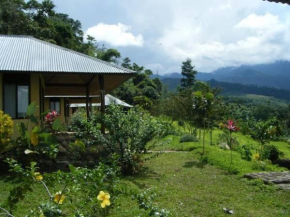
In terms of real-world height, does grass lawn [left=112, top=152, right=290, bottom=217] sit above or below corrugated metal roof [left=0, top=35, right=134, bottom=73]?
below

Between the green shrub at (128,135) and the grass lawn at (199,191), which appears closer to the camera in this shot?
the grass lawn at (199,191)

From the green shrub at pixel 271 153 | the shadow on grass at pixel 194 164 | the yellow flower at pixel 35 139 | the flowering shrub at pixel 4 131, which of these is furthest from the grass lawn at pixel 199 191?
the green shrub at pixel 271 153

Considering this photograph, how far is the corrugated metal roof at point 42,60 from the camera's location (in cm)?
951

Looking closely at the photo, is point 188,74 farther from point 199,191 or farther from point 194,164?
point 199,191

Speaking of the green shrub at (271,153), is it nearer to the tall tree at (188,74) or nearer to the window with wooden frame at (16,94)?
the window with wooden frame at (16,94)

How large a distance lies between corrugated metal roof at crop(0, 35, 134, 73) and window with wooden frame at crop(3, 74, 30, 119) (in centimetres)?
66

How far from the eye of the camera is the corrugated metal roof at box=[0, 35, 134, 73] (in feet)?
31.2

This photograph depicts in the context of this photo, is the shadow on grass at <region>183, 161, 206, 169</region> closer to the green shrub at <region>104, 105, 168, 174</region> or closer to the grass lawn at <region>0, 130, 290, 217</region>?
the grass lawn at <region>0, 130, 290, 217</region>

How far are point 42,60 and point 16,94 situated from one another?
1415 mm

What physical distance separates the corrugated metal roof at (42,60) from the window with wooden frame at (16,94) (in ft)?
2.16

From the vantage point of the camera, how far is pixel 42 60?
10.3m

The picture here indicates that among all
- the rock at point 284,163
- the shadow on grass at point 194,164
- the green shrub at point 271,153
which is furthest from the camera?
the green shrub at point 271,153

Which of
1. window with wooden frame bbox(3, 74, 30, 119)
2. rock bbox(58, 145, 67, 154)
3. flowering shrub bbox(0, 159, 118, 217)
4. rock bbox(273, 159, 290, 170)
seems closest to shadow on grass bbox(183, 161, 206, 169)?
rock bbox(273, 159, 290, 170)

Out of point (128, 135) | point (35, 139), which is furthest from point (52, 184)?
point (128, 135)
